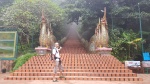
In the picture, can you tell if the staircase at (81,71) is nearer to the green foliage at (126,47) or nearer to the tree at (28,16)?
the green foliage at (126,47)

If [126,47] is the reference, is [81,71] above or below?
below

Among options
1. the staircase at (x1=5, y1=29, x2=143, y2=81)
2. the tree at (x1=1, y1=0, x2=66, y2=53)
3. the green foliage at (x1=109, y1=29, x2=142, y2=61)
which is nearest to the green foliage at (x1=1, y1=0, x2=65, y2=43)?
the tree at (x1=1, y1=0, x2=66, y2=53)

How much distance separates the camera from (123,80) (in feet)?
30.0

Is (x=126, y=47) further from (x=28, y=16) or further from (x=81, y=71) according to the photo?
(x=28, y=16)

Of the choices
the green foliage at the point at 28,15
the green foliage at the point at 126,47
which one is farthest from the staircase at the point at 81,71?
the green foliage at the point at 28,15

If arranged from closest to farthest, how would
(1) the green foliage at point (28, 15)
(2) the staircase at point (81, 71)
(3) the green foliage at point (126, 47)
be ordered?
(2) the staircase at point (81, 71)
(3) the green foliage at point (126, 47)
(1) the green foliage at point (28, 15)

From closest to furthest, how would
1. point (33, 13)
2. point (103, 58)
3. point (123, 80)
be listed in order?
point (123, 80) < point (103, 58) < point (33, 13)

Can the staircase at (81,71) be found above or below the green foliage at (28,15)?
below

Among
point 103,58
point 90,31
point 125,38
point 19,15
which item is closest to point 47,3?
point 19,15

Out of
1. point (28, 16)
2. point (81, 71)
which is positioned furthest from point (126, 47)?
point (28, 16)

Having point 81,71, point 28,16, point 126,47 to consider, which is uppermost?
point 28,16

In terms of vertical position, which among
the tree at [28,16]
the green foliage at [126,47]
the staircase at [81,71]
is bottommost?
the staircase at [81,71]

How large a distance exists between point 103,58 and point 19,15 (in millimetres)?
8613

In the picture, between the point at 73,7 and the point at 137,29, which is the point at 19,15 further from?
the point at 137,29
